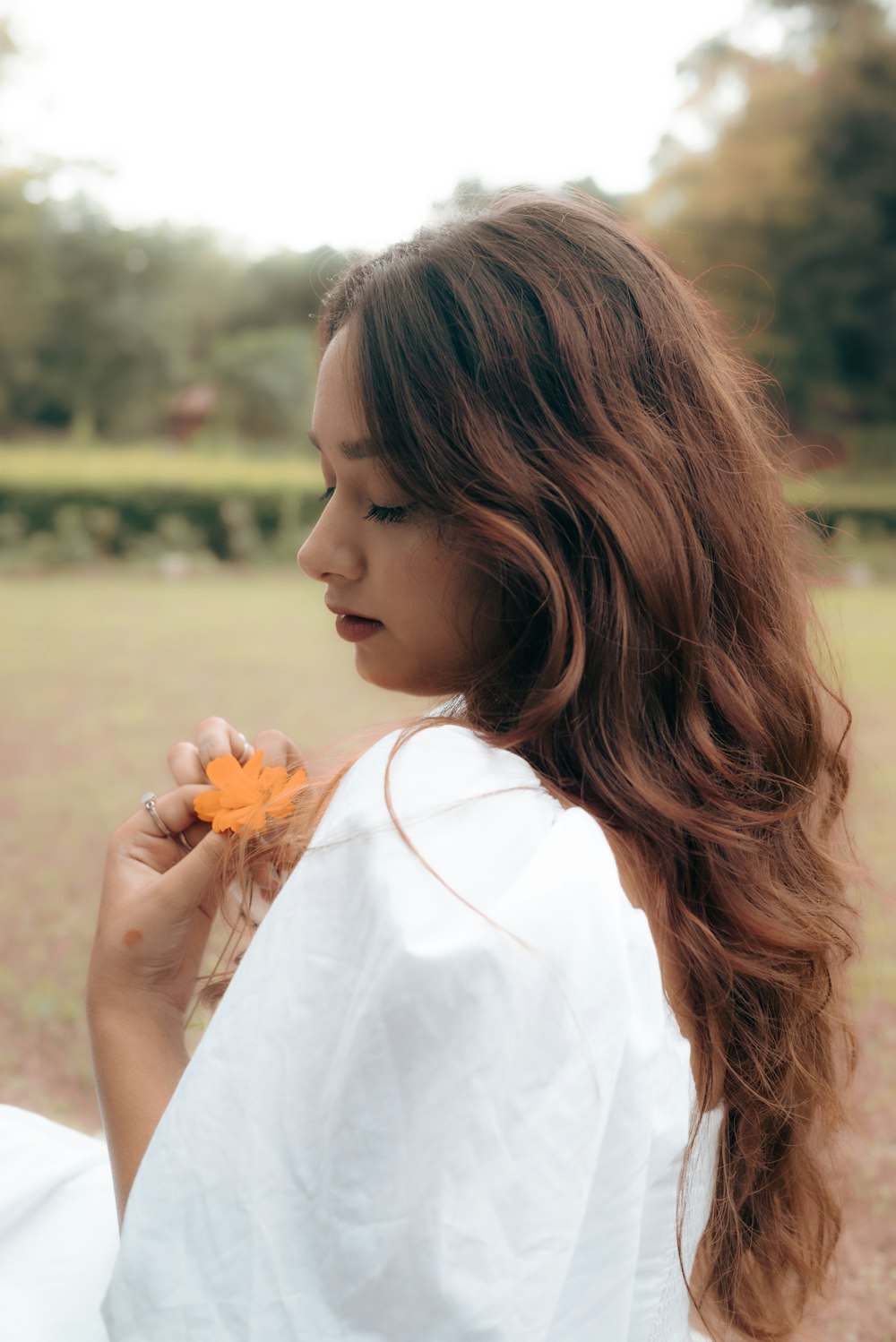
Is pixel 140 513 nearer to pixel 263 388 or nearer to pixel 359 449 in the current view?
pixel 263 388

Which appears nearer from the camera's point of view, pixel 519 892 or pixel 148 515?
pixel 519 892

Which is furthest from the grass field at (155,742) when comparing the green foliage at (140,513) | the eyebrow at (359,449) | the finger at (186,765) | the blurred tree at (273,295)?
the blurred tree at (273,295)

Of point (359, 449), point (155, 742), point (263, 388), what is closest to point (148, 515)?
point (155, 742)

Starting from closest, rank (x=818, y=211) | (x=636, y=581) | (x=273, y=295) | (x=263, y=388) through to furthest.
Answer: (x=636, y=581), (x=818, y=211), (x=263, y=388), (x=273, y=295)

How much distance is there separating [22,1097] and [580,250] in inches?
108

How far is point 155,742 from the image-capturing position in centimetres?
650

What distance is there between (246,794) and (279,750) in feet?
0.44

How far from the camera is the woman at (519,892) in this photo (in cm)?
80

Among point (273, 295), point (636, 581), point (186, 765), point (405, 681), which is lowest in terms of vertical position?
point (186, 765)

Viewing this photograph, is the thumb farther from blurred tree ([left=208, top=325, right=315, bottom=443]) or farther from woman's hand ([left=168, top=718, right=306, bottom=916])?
blurred tree ([left=208, top=325, right=315, bottom=443])

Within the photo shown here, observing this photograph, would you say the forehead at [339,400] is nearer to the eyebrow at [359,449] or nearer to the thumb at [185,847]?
the eyebrow at [359,449]

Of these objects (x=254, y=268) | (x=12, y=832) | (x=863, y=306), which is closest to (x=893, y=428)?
(x=863, y=306)

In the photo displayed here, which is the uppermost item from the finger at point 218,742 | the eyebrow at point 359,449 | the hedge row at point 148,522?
the eyebrow at point 359,449

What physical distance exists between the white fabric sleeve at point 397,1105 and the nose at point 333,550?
0.36m
